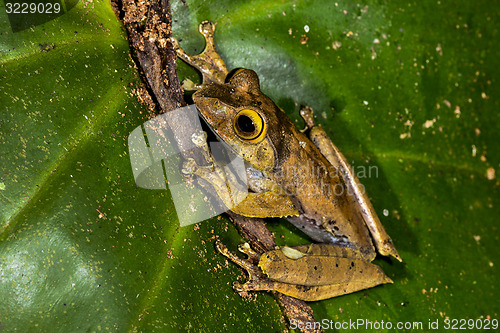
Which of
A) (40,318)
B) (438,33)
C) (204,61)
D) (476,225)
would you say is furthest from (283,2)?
(476,225)

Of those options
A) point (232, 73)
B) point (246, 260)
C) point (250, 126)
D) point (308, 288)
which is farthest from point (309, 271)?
point (232, 73)

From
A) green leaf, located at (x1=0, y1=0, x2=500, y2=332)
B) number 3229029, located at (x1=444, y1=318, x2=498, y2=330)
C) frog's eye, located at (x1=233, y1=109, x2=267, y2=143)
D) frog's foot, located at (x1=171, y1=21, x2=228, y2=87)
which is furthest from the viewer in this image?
number 3229029, located at (x1=444, y1=318, x2=498, y2=330)

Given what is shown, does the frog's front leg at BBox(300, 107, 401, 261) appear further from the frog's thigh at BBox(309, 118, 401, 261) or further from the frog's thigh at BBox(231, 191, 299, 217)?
the frog's thigh at BBox(231, 191, 299, 217)

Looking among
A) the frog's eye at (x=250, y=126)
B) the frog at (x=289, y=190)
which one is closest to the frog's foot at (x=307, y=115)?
the frog at (x=289, y=190)

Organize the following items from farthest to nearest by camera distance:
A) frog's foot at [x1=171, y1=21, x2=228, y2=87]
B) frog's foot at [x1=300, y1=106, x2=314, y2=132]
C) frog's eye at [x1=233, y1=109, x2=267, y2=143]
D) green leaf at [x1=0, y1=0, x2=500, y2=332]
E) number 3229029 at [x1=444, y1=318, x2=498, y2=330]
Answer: number 3229029 at [x1=444, y1=318, x2=498, y2=330]
frog's foot at [x1=300, y1=106, x2=314, y2=132]
frog's foot at [x1=171, y1=21, x2=228, y2=87]
frog's eye at [x1=233, y1=109, x2=267, y2=143]
green leaf at [x1=0, y1=0, x2=500, y2=332]

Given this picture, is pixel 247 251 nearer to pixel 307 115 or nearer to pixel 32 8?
pixel 307 115

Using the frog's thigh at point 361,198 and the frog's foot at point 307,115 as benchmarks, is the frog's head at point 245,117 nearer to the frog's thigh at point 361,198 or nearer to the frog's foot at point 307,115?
the frog's foot at point 307,115

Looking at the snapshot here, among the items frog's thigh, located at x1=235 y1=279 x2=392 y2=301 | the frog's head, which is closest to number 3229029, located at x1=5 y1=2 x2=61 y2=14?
the frog's head
